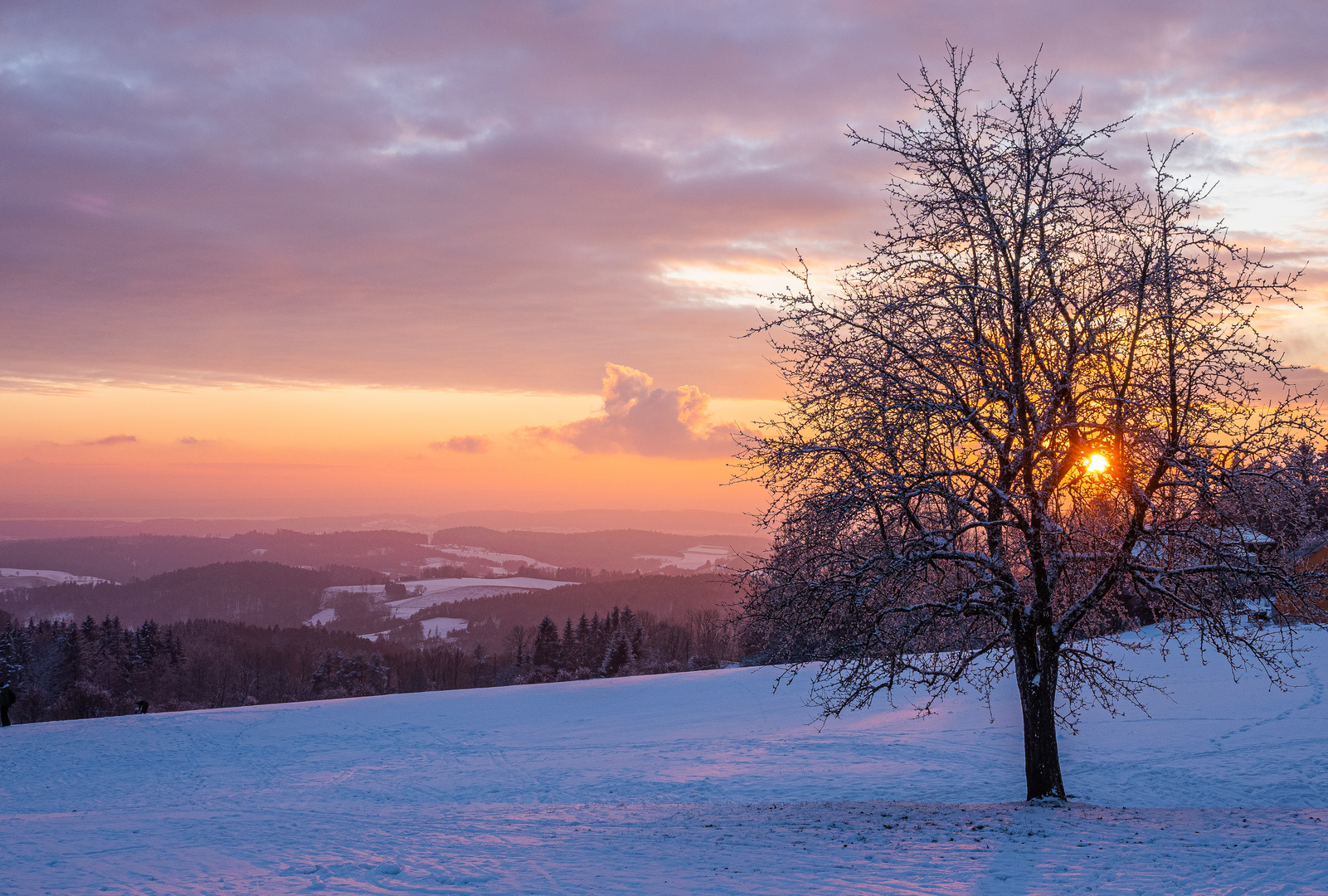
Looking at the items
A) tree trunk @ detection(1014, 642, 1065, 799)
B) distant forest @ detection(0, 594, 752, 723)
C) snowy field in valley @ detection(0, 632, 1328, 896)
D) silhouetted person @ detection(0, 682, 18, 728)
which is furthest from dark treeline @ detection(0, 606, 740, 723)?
tree trunk @ detection(1014, 642, 1065, 799)

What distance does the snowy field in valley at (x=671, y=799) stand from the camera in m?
10.2

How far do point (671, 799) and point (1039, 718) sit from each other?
29.2 ft

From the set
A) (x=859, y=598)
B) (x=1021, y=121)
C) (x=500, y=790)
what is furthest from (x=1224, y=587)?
(x=500, y=790)

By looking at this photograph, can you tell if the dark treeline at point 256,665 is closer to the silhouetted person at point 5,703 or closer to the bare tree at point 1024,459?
the silhouetted person at point 5,703

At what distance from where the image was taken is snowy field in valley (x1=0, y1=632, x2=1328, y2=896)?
10.2 m

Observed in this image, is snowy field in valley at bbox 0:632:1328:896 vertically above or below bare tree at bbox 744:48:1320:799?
below

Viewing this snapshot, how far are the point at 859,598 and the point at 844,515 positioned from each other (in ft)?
4.09

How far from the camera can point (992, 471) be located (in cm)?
1286

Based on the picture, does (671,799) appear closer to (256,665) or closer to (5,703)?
(5,703)

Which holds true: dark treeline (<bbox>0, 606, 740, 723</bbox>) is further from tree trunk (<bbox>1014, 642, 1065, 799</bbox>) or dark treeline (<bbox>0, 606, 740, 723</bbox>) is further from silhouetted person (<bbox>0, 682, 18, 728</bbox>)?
tree trunk (<bbox>1014, 642, 1065, 799</bbox>)

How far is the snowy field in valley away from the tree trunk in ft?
1.71

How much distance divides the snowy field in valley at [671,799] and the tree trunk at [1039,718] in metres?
0.52

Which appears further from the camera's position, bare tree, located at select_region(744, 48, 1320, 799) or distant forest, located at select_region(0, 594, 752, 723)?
distant forest, located at select_region(0, 594, 752, 723)

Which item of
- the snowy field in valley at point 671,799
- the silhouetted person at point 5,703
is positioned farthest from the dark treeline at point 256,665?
the silhouetted person at point 5,703
